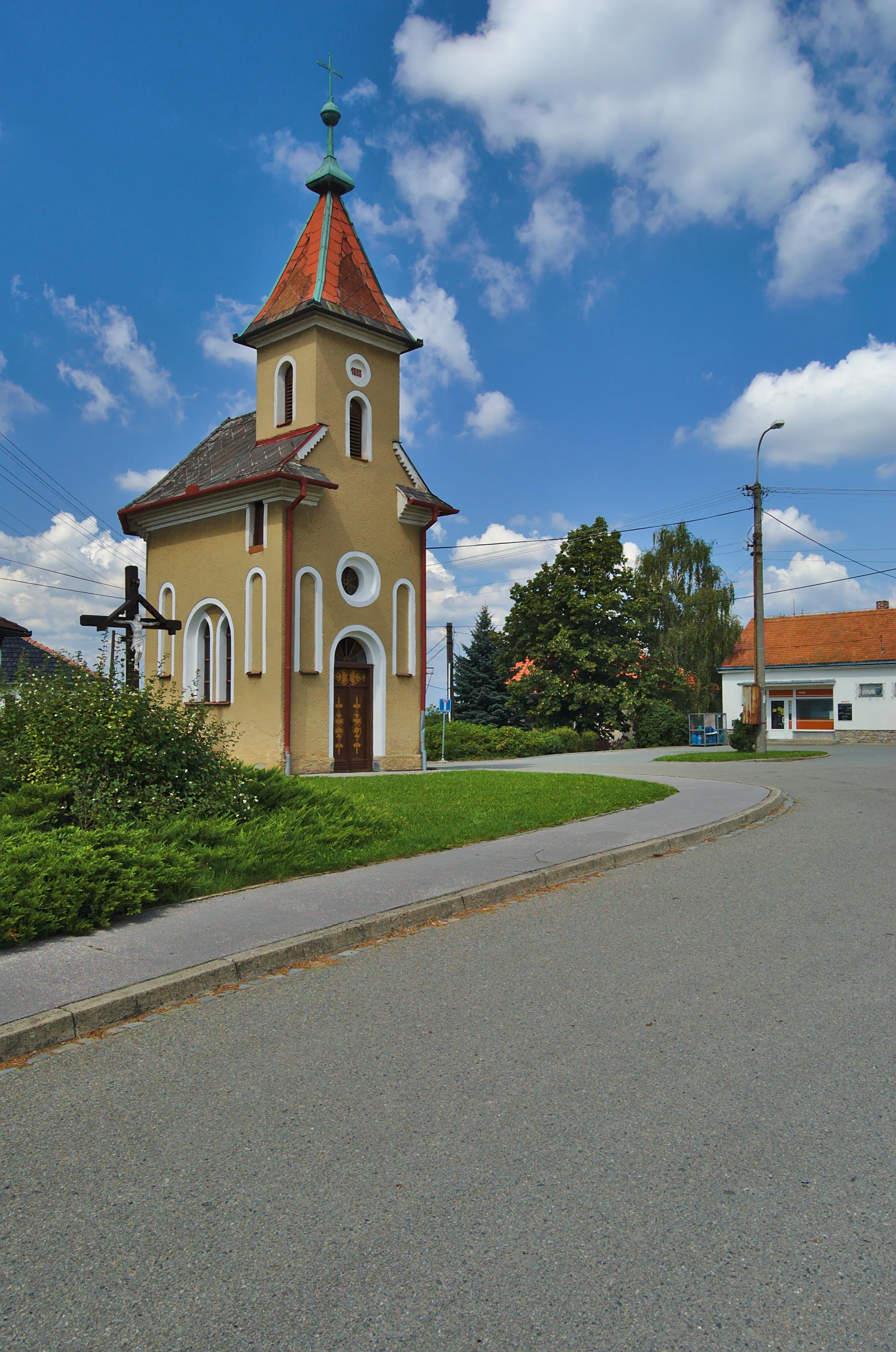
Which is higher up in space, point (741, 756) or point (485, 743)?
point (485, 743)

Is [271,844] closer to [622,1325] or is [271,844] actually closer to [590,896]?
[590,896]

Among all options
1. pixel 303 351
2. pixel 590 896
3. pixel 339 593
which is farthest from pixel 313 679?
pixel 590 896

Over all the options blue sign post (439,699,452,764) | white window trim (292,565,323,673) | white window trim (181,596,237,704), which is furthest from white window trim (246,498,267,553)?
blue sign post (439,699,452,764)

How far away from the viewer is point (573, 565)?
4562 centimetres

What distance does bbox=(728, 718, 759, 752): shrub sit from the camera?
1241 inches

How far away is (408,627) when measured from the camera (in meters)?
25.5

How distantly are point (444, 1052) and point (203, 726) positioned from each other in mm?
7045

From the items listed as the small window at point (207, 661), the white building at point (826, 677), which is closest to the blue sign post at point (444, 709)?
the small window at point (207, 661)

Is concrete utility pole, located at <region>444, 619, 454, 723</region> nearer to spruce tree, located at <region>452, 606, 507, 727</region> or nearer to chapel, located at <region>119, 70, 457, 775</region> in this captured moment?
spruce tree, located at <region>452, 606, 507, 727</region>

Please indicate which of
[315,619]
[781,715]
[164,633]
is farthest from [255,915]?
[781,715]

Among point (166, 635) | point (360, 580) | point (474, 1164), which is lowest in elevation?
point (474, 1164)

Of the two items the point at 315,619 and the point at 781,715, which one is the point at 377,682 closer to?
the point at 315,619

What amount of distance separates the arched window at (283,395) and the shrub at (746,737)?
1761cm

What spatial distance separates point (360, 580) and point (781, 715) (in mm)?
32482
